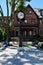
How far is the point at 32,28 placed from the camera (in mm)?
46344

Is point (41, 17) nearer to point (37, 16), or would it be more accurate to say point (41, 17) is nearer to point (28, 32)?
point (37, 16)

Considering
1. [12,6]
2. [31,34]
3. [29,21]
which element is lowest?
[31,34]

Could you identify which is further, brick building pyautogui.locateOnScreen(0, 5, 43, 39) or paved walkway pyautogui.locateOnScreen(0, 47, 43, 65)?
brick building pyautogui.locateOnScreen(0, 5, 43, 39)

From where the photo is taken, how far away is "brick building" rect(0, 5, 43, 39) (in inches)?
1820

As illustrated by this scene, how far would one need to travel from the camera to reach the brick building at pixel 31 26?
152 feet

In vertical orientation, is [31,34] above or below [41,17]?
below

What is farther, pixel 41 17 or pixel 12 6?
pixel 41 17

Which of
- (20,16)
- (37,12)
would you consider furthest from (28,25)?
(20,16)

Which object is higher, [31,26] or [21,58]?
[21,58]

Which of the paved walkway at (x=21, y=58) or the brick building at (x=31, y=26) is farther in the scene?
the brick building at (x=31, y=26)

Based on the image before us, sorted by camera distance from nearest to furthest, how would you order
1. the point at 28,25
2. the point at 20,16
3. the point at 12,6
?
the point at 20,16
the point at 12,6
the point at 28,25

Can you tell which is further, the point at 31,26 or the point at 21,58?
the point at 31,26

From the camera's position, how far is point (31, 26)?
46.2 m

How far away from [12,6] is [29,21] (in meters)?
18.2
